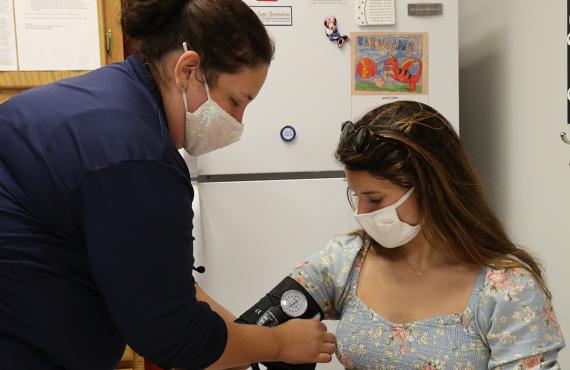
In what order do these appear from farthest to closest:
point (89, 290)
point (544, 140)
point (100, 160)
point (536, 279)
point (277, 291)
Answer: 1. point (544, 140)
2. point (277, 291)
3. point (536, 279)
4. point (89, 290)
5. point (100, 160)

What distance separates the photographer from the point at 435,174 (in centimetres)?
115

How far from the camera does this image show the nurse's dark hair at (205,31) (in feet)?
2.93

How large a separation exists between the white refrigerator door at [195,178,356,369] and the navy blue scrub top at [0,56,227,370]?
942 mm

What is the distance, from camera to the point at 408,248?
1.30 m

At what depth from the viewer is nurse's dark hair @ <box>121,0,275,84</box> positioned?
0.89 meters

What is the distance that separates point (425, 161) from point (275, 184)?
79 cm

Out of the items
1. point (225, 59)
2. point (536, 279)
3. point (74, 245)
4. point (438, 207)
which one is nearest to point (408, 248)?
point (438, 207)

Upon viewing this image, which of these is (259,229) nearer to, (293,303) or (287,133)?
(287,133)

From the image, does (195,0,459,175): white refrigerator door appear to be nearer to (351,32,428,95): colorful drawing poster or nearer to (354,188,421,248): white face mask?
(351,32,428,95): colorful drawing poster

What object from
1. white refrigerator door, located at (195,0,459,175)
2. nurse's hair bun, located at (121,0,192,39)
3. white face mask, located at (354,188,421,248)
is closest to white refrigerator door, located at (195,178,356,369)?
white refrigerator door, located at (195,0,459,175)

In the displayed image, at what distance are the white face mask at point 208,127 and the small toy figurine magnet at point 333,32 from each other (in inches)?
35.1

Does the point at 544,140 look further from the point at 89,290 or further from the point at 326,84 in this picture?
the point at 89,290

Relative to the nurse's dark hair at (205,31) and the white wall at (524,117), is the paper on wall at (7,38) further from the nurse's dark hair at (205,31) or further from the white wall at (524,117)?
the white wall at (524,117)

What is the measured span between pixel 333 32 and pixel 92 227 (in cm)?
128
